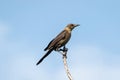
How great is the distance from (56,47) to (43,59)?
0.79 meters

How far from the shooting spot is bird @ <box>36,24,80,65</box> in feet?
37.4

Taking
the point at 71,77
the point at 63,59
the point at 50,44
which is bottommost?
the point at 71,77

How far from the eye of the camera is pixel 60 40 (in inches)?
470

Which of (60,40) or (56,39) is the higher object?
(56,39)

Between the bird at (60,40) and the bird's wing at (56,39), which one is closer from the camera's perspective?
the bird at (60,40)

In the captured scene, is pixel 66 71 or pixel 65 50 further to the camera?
pixel 65 50

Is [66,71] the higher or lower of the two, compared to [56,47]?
lower

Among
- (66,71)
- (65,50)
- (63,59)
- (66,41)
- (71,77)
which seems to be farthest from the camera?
(66,41)

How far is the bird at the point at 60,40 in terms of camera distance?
11414mm

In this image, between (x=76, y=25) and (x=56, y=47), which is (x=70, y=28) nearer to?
(x=76, y=25)

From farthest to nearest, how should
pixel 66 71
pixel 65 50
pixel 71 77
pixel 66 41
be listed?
1. pixel 66 41
2. pixel 65 50
3. pixel 66 71
4. pixel 71 77

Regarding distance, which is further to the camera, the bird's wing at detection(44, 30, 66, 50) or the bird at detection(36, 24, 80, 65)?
the bird's wing at detection(44, 30, 66, 50)

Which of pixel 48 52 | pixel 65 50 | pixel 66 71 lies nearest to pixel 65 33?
pixel 48 52

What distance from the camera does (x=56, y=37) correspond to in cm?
1220
